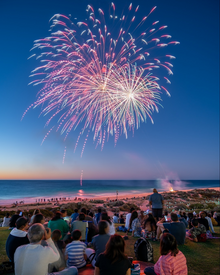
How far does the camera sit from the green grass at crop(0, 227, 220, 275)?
566cm

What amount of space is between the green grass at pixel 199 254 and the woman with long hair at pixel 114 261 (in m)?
3.39

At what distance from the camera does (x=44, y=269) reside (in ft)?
10.9

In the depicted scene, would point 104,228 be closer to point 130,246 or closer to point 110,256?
point 110,256

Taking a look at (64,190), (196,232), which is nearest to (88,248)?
(196,232)

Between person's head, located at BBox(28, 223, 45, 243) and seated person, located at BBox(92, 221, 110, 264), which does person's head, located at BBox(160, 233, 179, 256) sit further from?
person's head, located at BBox(28, 223, 45, 243)

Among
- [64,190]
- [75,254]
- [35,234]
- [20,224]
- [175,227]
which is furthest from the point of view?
[64,190]

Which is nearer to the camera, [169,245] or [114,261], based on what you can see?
[114,261]

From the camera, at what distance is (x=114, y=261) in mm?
3211

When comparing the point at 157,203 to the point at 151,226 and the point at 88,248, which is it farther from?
the point at 88,248

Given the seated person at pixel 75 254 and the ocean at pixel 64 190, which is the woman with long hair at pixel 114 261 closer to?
the seated person at pixel 75 254

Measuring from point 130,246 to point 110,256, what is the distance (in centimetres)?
496

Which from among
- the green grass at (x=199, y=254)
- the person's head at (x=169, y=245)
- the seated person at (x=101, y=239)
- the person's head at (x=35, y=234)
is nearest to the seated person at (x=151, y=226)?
the green grass at (x=199, y=254)

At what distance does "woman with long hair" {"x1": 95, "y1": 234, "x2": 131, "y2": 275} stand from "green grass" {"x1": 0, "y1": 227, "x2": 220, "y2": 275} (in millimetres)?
3390

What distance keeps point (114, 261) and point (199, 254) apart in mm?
5211
